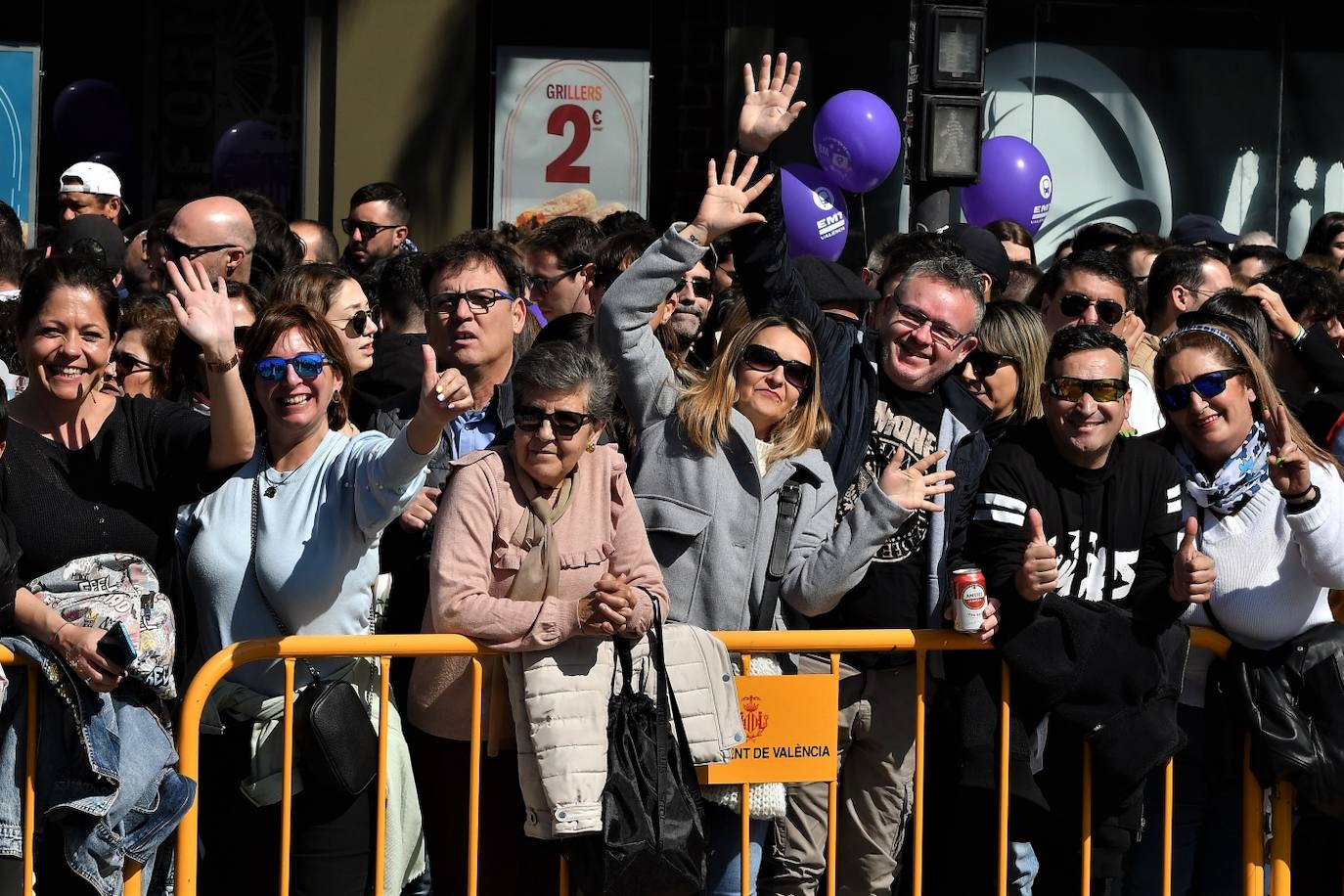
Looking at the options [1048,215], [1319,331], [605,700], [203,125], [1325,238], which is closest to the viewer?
[605,700]

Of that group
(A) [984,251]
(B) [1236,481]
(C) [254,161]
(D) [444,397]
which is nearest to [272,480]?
(D) [444,397]

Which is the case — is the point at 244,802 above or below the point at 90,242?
below

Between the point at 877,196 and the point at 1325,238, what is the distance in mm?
3584

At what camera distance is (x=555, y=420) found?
4383mm

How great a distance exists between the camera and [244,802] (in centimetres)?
436

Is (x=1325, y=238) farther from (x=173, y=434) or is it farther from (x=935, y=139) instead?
(x=173, y=434)

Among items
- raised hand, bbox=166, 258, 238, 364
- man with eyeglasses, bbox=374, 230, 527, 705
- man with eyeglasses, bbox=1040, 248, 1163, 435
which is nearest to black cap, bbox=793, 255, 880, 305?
man with eyeglasses, bbox=1040, 248, 1163, 435

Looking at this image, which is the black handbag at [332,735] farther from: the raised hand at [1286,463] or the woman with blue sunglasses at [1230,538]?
the raised hand at [1286,463]

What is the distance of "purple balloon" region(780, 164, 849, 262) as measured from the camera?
384 inches

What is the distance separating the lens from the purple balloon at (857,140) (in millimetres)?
10156

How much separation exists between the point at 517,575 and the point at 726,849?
3.03ft

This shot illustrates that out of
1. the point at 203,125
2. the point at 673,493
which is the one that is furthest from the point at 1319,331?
the point at 203,125

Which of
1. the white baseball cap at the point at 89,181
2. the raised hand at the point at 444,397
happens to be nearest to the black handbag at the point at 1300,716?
the raised hand at the point at 444,397

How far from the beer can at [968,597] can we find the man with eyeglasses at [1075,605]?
94mm
